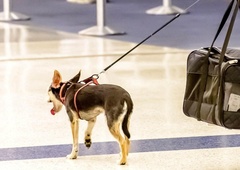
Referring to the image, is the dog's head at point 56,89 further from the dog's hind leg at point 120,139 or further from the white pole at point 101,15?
the white pole at point 101,15

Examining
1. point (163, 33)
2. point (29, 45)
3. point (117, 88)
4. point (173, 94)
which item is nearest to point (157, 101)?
point (173, 94)

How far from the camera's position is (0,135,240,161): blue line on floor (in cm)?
482

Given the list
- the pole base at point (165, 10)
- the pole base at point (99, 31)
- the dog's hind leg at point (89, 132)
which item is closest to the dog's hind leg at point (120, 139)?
the dog's hind leg at point (89, 132)

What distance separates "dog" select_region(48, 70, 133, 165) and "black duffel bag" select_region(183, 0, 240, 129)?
1.16 ft

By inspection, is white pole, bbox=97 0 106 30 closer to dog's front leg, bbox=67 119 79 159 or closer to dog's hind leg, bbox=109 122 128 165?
dog's front leg, bbox=67 119 79 159

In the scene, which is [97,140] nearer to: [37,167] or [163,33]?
[37,167]

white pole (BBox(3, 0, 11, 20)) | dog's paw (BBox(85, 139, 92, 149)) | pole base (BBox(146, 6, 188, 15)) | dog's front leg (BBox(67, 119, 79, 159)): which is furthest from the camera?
pole base (BBox(146, 6, 188, 15))

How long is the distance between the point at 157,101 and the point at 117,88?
1870 mm

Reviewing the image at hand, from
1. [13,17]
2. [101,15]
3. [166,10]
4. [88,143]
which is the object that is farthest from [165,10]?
[88,143]

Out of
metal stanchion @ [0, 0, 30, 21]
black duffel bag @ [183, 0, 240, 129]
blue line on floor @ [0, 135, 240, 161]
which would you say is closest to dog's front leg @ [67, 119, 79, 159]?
blue line on floor @ [0, 135, 240, 161]

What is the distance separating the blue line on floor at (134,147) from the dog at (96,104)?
7.4 inches

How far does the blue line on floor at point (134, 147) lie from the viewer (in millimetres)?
4816

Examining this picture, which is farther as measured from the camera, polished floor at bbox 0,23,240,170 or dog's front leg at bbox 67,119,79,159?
polished floor at bbox 0,23,240,170

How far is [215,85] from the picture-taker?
4281mm
